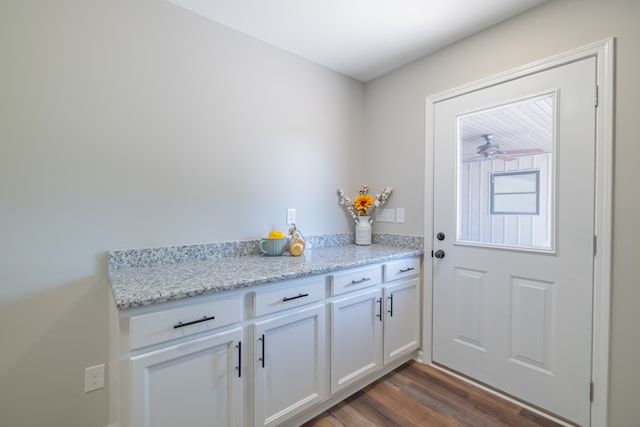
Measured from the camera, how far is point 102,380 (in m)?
1.52

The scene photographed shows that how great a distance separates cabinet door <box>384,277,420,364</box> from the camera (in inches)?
80.2

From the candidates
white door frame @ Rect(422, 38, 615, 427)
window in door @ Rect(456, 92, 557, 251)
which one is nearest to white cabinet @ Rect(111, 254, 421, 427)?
window in door @ Rect(456, 92, 557, 251)

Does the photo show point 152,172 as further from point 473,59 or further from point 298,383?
point 473,59

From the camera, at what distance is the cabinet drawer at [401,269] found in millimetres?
2029

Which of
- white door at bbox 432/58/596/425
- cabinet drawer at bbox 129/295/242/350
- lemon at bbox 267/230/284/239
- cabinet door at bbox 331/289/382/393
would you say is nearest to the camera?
cabinet drawer at bbox 129/295/242/350

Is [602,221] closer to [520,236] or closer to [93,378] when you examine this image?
[520,236]

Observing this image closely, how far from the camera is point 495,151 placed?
1.92m

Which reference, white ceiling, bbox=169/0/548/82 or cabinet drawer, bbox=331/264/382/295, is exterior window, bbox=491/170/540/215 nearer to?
cabinet drawer, bbox=331/264/382/295

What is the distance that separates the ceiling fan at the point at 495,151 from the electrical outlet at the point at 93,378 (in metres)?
2.63

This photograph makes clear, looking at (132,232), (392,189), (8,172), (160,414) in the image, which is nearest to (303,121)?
(392,189)

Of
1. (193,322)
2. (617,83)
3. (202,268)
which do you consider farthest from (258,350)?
(617,83)

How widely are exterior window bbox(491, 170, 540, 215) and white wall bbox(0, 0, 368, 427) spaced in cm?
157

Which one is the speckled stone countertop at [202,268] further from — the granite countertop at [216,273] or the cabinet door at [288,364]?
the cabinet door at [288,364]

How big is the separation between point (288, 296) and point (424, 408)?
45.0 inches
